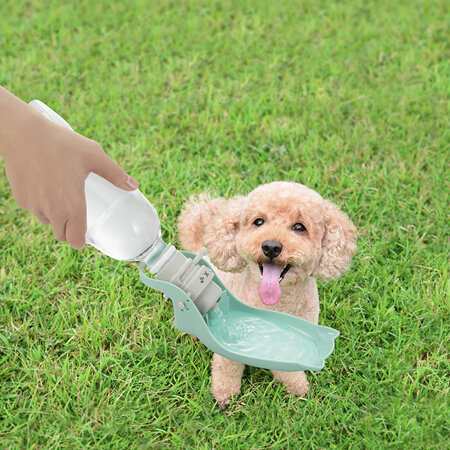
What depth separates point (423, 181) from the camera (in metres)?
3.97

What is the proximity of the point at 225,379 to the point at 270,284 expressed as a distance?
0.54 meters

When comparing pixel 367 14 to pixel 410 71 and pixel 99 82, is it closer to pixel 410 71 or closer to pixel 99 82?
pixel 410 71

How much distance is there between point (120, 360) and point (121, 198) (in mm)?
946

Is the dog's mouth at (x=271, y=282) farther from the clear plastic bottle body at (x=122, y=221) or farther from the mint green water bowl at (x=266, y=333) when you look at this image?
the clear plastic bottle body at (x=122, y=221)

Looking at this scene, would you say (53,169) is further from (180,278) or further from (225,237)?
(225,237)

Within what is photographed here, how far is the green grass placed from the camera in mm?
2809

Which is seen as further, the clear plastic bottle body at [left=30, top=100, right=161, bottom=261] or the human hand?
the clear plastic bottle body at [left=30, top=100, right=161, bottom=261]

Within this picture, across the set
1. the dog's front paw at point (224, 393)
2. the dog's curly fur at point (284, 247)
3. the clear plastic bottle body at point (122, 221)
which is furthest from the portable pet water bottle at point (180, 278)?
the dog's front paw at point (224, 393)

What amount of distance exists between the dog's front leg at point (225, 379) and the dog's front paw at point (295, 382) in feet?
0.60

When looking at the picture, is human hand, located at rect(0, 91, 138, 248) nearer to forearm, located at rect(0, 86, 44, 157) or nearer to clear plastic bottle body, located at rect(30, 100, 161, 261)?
forearm, located at rect(0, 86, 44, 157)

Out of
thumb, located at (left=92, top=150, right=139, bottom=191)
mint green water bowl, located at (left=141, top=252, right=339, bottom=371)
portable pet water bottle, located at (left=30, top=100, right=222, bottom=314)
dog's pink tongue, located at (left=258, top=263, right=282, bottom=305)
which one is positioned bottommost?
mint green water bowl, located at (left=141, top=252, right=339, bottom=371)

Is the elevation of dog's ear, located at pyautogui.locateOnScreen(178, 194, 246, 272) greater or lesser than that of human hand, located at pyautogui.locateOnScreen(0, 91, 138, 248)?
lesser

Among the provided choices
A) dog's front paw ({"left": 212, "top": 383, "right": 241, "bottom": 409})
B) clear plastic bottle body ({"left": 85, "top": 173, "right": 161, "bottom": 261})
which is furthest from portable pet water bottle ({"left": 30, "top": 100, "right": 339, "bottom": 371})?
dog's front paw ({"left": 212, "top": 383, "right": 241, "bottom": 409})

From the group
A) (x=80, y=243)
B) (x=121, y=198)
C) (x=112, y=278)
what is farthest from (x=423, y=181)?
(x=80, y=243)
